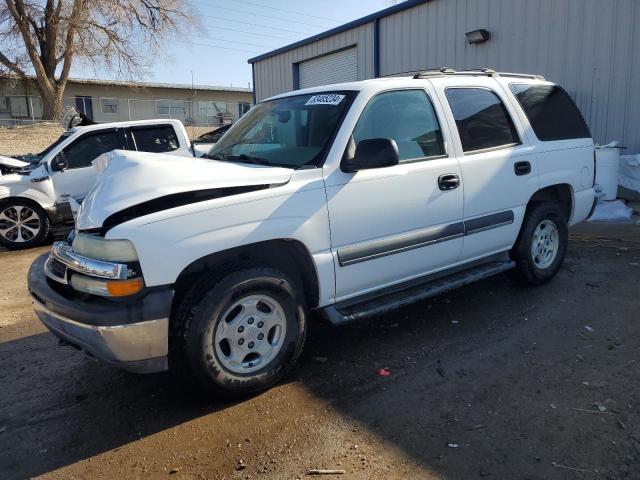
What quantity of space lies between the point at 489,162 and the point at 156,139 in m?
6.05

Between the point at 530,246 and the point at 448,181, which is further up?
the point at 448,181

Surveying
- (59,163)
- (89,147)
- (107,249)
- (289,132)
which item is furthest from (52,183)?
(107,249)

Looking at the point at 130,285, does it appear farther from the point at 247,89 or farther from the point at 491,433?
the point at 247,89

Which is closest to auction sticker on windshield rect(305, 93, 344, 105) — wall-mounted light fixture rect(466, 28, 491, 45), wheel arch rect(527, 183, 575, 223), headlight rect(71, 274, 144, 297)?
headlight rect(71, 274, 144, 297)

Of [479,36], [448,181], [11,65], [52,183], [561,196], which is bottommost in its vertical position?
[561,196]

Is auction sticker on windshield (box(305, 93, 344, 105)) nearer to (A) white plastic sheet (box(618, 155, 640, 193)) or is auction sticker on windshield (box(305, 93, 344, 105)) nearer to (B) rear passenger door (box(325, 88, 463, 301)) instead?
(B) rear passenger door (box(325, 88, 463, 301))

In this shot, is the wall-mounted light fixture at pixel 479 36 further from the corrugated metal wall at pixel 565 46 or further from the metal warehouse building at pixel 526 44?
the corrugated metal wall at pixel 565 46

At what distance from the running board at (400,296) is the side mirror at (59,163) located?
6.29 meters

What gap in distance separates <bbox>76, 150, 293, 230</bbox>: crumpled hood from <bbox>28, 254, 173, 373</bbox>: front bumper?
45cm

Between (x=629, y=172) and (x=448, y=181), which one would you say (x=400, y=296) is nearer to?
(x=448, y=181)

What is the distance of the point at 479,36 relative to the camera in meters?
10.0

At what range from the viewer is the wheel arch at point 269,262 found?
3.02 m

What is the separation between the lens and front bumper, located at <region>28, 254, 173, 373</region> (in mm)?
2691

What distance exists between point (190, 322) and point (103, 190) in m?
0.93
